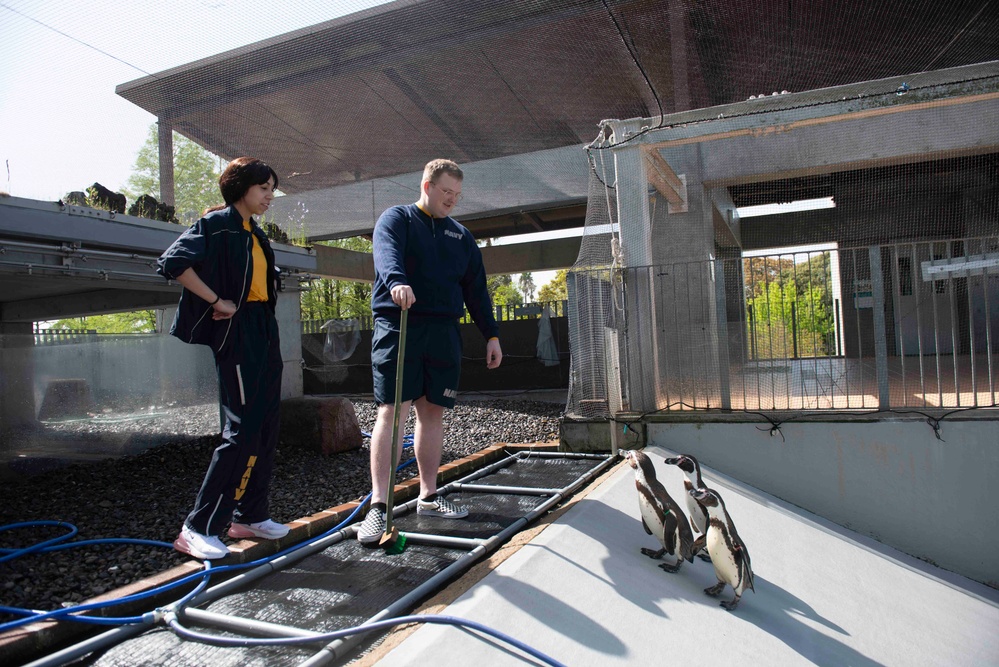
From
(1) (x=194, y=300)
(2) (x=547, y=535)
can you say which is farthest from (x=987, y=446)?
(1) (x=194, y=300)

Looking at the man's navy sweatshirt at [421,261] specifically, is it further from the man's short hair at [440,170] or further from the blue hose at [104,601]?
the blue hose at [104,601]

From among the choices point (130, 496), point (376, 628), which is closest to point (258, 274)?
point (376, 628)

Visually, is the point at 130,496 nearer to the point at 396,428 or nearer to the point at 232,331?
the point at 232,331

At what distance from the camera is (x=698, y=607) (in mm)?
2182

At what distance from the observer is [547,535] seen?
2.47m

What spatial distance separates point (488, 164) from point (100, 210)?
5161 mm

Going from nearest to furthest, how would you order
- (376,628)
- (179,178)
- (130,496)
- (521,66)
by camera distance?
(376,628) → (130,496) → (179,178) → (521,66)

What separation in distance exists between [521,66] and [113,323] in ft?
14.5

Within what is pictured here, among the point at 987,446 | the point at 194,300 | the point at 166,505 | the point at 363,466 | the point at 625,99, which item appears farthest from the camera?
the point at 625,99

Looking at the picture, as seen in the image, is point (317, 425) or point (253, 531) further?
point (317, 425)

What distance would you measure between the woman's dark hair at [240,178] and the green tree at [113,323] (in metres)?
2.70

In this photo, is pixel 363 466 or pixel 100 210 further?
pixel 363 466

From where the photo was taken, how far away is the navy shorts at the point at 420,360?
2.64 m

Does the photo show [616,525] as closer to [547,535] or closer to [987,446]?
[547,535]
